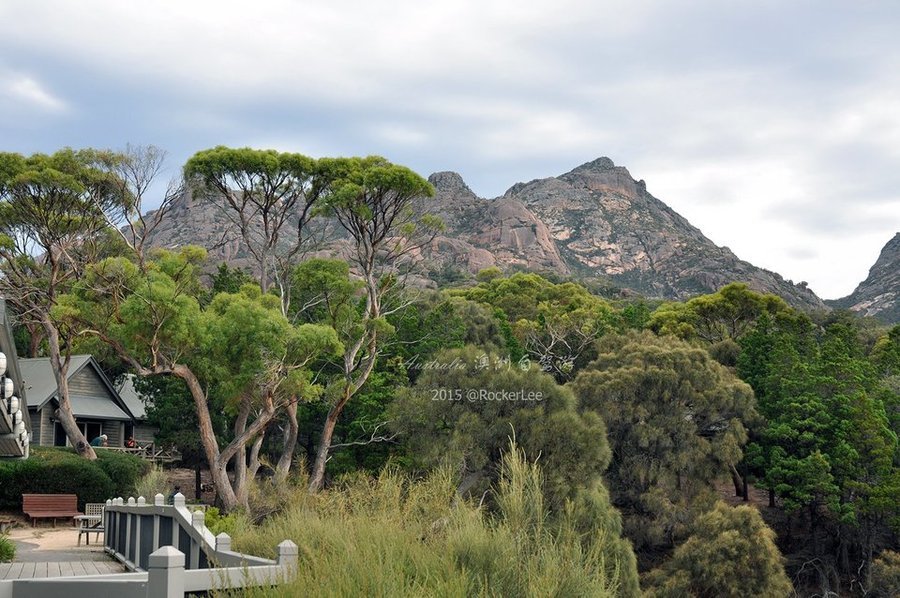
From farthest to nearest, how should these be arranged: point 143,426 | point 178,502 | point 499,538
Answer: point 143,426 → point 178,502 → point 499,538

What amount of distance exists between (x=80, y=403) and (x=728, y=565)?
26.0 m

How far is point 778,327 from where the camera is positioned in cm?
4381

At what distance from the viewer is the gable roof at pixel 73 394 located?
3538cm

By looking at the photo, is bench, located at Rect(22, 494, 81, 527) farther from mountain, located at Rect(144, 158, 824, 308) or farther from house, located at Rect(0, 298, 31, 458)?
mountain, located at Rect(144, 158, 824, 308)

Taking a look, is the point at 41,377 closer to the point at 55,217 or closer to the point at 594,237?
the point at 55,217

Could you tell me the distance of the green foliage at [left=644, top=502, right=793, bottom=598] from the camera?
88.3 ft

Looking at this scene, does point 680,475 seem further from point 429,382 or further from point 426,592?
point 426,592

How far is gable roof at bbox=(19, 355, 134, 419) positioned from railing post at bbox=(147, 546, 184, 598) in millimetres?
30822

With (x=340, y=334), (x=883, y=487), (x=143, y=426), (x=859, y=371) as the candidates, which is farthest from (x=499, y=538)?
(x=143, y=426)

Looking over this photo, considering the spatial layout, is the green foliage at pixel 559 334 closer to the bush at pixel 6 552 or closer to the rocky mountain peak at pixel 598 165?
the bush at pixel 6 552

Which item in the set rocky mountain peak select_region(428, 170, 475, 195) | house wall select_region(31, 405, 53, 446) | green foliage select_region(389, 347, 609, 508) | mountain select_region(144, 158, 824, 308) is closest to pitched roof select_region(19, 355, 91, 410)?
house wall select_region(31, 405, 53, 446)

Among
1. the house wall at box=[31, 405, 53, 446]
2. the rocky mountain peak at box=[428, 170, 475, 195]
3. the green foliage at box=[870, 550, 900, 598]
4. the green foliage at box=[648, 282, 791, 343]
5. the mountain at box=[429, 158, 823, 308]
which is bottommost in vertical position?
the green foliage at box=[870, 550, 900, 598]

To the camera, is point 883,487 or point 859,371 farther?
point 859,371

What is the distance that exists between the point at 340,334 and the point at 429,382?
4.78m
